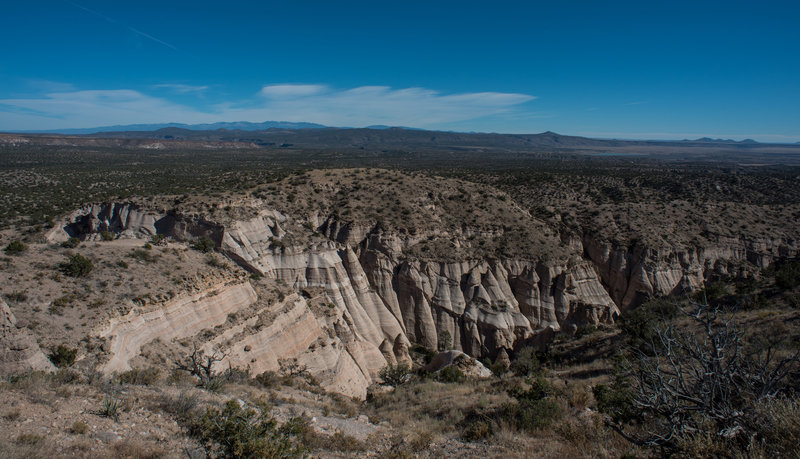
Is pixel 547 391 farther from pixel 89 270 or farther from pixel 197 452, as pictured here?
pixel 89 270

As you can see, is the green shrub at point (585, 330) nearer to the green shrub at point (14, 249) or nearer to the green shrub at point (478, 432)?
the green shrub at point (478, 432)

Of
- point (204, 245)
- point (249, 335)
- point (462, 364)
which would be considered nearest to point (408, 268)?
point (462, 364)

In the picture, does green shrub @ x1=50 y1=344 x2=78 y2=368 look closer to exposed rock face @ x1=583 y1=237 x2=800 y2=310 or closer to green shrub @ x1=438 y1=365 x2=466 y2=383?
green shrub @ x1=438 y1=365 x2=466 y2=383

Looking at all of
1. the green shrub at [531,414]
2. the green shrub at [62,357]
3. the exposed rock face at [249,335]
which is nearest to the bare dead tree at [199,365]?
the exposed rock face at [249,335]

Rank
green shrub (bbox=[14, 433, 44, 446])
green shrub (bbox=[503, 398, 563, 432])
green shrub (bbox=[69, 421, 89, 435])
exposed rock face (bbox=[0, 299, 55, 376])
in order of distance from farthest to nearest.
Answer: exposed rock face (bbox=[0, 299, 55, 376]) → green shrub (bbox=[503, 398, 563, 432]) → green shrub (bbox=[69, 421, 89, 435]) → green shrub (bbox=[14, 433, 44, 446])

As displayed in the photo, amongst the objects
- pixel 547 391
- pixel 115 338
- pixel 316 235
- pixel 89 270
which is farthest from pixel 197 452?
pixel 316 235

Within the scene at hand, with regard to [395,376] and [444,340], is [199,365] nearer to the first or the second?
[395,376]

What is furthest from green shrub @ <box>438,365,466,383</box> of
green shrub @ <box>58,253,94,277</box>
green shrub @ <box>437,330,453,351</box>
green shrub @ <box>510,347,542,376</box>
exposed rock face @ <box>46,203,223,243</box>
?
green shrub @ <box>58,253,94,277</box>
